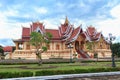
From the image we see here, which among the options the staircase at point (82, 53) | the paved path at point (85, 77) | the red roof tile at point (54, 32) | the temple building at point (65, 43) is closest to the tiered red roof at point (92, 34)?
the temple building at point (65, 43)

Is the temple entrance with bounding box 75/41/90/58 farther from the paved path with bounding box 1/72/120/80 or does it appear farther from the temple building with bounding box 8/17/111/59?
the paved path with bounding box 1/72/120/80

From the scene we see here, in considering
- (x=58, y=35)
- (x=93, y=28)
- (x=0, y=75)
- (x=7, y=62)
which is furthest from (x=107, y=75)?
(x=93, y=28)

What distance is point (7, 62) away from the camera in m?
32.9

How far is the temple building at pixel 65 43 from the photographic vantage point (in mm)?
46562

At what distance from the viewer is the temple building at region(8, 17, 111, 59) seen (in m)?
46.6

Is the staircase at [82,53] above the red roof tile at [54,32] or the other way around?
the other way around

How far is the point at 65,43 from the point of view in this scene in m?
49.5

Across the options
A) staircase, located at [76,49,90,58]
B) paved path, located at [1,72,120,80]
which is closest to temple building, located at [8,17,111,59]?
staircase, located at [76,49,90,58]

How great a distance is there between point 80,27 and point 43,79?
127 feet

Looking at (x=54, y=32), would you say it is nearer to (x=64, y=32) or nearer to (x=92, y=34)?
(x=64, y=32)

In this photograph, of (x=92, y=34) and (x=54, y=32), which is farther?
(x=92, y=34)

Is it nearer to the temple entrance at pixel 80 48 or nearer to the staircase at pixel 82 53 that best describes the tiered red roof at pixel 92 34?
the temple entrance at pixel 80 48

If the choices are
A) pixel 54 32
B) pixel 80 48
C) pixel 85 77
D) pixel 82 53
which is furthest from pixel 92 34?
pixel 85 77

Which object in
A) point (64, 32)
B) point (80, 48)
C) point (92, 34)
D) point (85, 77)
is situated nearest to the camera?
point (85, 77)
